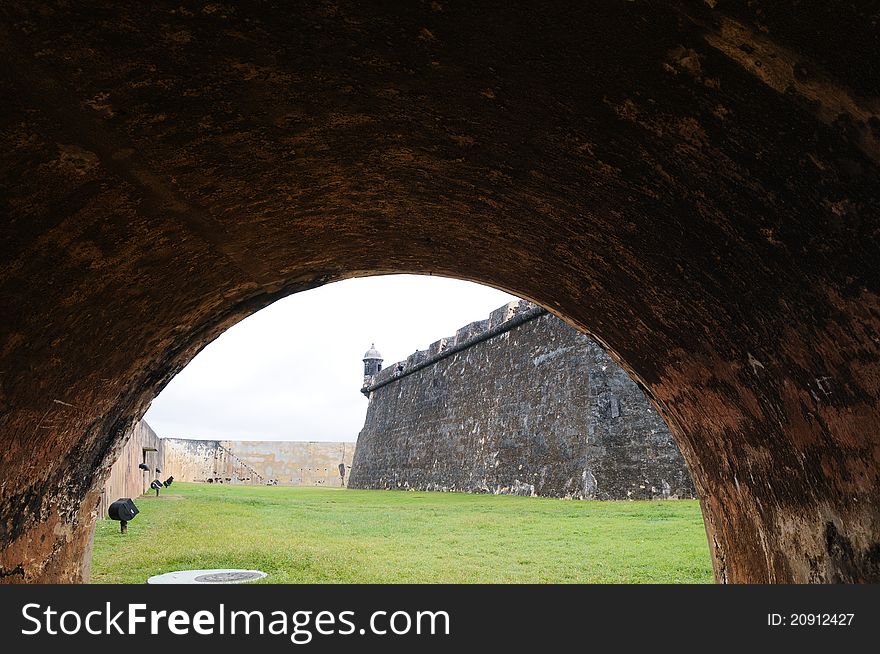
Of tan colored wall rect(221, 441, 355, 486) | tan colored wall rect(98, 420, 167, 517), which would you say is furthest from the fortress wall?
tan colored wall rect(98, 420, 167, 517)

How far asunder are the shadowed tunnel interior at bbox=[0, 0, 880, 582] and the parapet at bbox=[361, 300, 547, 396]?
47.8ft

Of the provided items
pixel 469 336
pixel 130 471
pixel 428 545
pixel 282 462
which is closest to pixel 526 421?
pixel 469 336

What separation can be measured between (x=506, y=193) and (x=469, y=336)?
19.8 meters

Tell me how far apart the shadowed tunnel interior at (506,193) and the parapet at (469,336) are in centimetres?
1458

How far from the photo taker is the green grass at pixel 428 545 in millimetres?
6371

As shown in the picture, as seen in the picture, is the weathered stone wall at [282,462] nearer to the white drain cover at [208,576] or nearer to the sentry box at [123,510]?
the sentry box at [123,510]

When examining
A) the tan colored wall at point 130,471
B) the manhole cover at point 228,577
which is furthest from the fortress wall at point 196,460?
the manhole cover at point 228,577

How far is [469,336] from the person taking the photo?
22406 millimetres

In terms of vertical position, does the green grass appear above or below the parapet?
below

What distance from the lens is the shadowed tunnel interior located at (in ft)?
5.12

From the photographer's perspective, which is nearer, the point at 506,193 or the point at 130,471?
the point at 506,193

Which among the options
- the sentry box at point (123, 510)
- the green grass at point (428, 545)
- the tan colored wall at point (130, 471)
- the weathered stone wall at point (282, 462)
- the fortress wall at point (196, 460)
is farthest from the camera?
the weathered stone wall at point (282, 462)

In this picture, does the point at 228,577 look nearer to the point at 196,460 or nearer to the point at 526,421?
the point at 526,421

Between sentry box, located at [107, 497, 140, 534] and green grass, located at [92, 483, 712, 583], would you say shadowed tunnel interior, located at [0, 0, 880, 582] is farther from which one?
sentry box, located at [107, 497, 140, 534]
